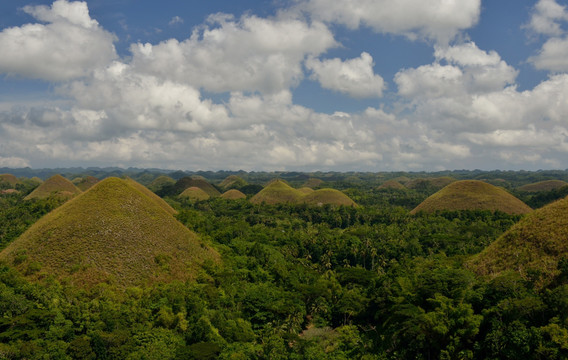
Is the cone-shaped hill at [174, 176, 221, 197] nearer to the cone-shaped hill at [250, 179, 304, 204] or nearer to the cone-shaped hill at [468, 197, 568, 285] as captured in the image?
the cone-shaped hill at [250, 179, 304, 204]

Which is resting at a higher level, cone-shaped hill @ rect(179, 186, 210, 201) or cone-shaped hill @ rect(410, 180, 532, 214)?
cone-shaped hill @ rect(410, 180, 532, 214)

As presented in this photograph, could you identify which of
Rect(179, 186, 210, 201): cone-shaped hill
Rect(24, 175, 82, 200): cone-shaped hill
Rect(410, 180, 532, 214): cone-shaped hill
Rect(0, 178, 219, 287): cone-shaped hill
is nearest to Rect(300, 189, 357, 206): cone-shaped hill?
Rect(410, 180, 532, 214): cone-shaped hill

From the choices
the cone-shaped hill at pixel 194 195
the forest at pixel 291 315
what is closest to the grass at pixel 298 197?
the cone-shaped hill at pixel 194 195

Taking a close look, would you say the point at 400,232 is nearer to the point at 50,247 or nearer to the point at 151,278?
the point at 151,278

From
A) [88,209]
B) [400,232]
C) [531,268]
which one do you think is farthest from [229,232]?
[531,268]

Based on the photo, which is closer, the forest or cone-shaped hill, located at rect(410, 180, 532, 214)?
the forest

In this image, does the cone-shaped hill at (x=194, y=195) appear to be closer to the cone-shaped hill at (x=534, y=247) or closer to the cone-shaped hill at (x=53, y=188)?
the cone-shaped hill at (x=53, y=188)
